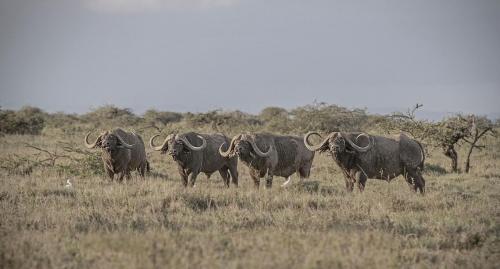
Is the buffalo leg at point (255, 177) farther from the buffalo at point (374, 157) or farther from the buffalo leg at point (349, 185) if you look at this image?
the buffalo leg at point (349, 185)

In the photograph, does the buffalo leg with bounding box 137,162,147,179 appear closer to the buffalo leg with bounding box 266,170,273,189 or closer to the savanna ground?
the savanna ground

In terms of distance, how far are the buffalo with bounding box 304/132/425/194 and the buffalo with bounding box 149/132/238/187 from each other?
2800 millimetres

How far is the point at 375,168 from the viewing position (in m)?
12.7

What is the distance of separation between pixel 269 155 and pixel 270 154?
0.07 meters

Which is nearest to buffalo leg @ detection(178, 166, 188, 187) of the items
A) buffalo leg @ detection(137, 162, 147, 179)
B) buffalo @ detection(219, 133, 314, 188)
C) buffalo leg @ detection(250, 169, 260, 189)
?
buffalo @ detection(219, 133, 314, 188)

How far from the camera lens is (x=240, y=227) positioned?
26.9ft

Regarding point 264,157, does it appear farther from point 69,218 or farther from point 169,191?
point 69,218

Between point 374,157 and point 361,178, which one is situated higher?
point 374,157

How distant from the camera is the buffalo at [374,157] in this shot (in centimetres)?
1252

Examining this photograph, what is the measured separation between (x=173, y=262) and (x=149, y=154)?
14.0 meters

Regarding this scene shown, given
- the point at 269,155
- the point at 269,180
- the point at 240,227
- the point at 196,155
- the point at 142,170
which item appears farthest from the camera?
the point at 142,170

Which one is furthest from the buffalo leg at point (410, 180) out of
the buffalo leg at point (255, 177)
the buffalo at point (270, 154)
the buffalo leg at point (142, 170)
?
the buffalo leg at point (142, 170)

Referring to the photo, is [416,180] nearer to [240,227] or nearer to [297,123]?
[240,227]

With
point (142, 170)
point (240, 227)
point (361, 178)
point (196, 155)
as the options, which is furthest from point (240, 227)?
point (142, 170)
